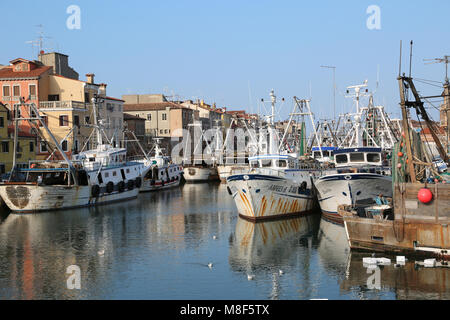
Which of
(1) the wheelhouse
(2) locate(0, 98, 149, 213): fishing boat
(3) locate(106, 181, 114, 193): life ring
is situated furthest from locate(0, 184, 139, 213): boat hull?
(1) the wheelhouse

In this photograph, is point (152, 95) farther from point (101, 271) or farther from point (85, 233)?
point (101, 271)

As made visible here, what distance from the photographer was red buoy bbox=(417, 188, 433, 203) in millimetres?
25609

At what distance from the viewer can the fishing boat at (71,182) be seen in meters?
46.9

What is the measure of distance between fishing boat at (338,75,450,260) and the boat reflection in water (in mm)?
3479

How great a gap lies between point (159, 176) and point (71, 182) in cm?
2327

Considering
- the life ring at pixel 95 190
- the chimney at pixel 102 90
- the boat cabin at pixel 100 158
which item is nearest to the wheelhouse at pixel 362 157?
the life ring at pixel 95 190

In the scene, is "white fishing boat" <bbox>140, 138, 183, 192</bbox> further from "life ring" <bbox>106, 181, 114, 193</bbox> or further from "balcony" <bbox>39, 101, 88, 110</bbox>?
"life ring" <bbox>106, 181, 114, 193</bbox>

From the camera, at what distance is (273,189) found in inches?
1559

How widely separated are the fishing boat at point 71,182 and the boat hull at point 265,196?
16168mm

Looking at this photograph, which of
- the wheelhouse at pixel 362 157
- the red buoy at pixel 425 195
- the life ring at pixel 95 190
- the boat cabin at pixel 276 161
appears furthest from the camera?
the life ring at pixel 95 190

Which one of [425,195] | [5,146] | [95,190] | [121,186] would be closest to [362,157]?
[425,195]

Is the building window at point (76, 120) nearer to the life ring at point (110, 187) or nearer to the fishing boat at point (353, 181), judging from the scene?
the life ring at point (110, 187)
